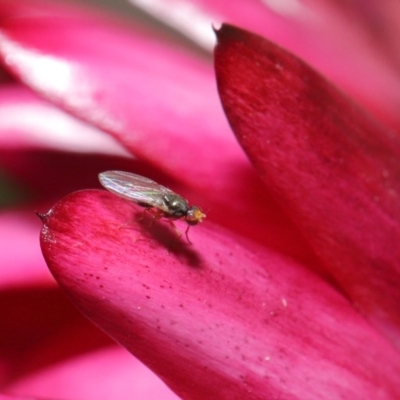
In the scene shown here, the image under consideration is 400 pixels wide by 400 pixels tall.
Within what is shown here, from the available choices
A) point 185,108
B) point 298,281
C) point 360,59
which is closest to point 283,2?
point 360,59

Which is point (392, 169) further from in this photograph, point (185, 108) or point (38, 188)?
point (38, 188)

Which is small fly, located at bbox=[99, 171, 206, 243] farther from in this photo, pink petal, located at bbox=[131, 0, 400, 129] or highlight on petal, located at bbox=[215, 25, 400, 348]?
pink petal, located at bbox=[131, 0, 400, 129]

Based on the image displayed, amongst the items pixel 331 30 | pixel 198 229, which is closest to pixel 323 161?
pixel 198 229

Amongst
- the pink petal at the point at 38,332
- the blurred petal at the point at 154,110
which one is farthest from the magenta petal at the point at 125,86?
the pink petal at the point at 38,332

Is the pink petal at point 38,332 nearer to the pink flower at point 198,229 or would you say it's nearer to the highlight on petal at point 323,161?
the pink flower at point 198,229

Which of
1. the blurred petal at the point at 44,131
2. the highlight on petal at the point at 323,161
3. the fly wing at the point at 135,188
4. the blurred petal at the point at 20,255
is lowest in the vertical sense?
the blurred petal at the point at 20,255

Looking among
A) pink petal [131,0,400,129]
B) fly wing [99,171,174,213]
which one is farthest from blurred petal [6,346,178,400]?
pink petal [131,0,400,129]

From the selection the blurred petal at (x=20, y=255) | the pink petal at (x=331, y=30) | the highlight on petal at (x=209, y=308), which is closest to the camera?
the highlight on petal at (x=209, y=308)
